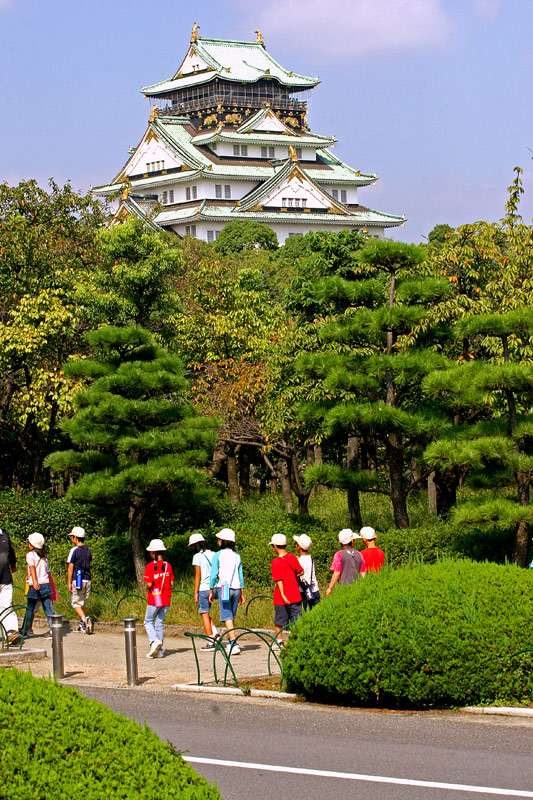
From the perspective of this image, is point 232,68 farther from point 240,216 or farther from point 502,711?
point 502,711

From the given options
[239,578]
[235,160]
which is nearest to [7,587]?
[239,578]

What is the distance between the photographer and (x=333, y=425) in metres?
16.9

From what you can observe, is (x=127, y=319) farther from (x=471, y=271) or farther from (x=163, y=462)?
(x=471, y=271)

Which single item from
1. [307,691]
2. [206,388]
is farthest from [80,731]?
[206,388]

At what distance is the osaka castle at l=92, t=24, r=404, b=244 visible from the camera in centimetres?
6988

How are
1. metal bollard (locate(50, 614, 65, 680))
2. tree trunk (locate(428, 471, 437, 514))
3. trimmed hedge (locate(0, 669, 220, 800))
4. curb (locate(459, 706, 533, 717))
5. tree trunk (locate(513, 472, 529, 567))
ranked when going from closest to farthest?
trimmed hedge (locate(0, 669, 220, 800)) < curb (locate(459, 706, 533, 717)) < metal bollard (locate(50, 614, 65, 680)) < tree trunk (locate(513, 472, 529, 567)) < tree trunk (locate(428, 471, 437, 514))

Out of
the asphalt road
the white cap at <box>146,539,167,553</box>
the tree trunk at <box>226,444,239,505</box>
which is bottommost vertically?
the asphalt road

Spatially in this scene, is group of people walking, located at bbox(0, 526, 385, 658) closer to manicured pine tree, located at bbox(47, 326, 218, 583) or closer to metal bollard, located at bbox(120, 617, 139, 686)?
metal bollard, located at bbox(120, 617, 139, 686)

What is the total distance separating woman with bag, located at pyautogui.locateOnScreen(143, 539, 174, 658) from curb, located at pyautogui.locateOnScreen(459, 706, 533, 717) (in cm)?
463

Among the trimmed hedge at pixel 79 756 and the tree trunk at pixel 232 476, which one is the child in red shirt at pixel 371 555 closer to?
the trimmed hedge at pixel 79 756

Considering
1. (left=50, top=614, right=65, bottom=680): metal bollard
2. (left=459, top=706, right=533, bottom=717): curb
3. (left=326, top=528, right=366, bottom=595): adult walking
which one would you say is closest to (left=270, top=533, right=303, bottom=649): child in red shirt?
(left=326, top=528, right=366, bottom=595): adult walking

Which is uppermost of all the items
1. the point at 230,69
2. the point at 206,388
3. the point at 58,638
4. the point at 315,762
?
the point at 230,69

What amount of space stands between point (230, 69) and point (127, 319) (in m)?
68.6

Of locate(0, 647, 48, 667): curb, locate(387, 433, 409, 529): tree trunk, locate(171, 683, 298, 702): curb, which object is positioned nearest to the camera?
locate(171, 683, 298, 702): curb
